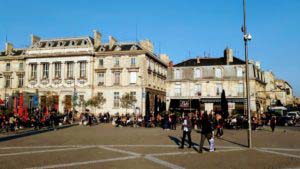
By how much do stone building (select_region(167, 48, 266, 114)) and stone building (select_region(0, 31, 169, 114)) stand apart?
15.3 feet

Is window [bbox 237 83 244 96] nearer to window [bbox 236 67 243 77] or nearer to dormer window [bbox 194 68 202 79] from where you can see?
window [bbox 236 67 243 77]

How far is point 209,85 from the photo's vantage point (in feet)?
148

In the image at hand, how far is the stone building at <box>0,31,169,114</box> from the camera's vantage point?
48.6 meters

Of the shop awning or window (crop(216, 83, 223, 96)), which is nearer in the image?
the shop awning

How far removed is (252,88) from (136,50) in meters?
19.7

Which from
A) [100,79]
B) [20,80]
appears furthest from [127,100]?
[20,80]

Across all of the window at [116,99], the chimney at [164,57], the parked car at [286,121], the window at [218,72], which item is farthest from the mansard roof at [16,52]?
the parked car at [286,121]

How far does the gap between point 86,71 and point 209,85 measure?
2149cm

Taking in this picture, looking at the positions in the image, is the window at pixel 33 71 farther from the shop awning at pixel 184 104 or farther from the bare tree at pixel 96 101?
the shop awning at pixel 184 104

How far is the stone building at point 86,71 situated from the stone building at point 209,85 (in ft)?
15.3

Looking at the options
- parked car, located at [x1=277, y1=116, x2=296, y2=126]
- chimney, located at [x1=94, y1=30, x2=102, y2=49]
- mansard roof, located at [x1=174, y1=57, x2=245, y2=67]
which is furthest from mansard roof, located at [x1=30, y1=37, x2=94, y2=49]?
parked car, located at [x1=277, y1=116, x2=296, y2=126]

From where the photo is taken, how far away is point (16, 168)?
28.1 ft

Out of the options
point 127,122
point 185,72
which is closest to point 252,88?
point 185,72

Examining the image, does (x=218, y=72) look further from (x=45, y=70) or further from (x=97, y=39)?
(x=45, y=70)
